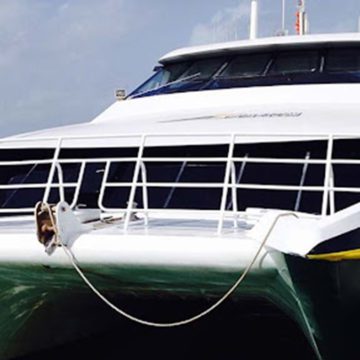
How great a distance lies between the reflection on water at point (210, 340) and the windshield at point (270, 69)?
2.09 m

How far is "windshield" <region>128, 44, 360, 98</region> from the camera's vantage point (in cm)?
758

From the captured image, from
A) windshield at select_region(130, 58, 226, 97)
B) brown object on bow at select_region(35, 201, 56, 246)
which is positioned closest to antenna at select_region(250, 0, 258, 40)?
windshield at select_region(130, 58, 226, 97)

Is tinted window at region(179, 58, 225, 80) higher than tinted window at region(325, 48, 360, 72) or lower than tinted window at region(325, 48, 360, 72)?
lower

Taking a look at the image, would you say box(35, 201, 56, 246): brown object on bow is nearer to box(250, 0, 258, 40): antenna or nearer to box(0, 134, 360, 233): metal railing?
box(0, 134, 360, 233): metal railing

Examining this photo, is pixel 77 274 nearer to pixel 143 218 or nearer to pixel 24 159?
pixel 143 218

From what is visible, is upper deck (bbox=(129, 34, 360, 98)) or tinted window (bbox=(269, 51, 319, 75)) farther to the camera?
tinted window (bbox=(269, 51, 319, 75))

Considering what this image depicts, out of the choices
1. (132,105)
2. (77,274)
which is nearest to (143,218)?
(77,274)

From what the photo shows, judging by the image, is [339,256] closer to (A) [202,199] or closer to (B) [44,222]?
(B) [44,222]

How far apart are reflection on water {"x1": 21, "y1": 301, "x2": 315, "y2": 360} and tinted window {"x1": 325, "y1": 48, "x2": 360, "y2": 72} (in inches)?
93.9

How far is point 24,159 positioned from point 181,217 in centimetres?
156

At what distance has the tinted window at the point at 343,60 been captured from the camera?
7805 millimetres

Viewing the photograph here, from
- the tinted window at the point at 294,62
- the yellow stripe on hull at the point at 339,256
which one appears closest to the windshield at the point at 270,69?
the tinted window at the point at 294,62

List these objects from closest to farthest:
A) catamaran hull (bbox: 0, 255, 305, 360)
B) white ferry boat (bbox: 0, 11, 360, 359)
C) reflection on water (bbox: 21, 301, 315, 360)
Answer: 1. white ferry boat (bbox: 0, 11, 360, 359)
2. catamaran hull (bbox: 0, 255, 305, 360)
3. reflection on water (bbox: 21, 301, 315, 360)

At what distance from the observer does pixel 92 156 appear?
20.1 feet
